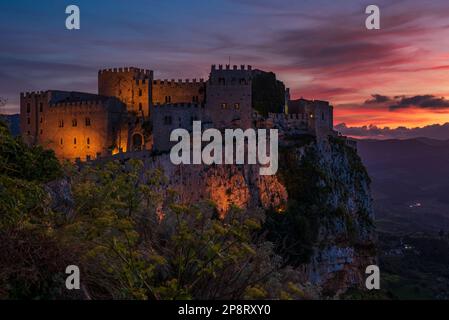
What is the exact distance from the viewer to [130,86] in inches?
3285

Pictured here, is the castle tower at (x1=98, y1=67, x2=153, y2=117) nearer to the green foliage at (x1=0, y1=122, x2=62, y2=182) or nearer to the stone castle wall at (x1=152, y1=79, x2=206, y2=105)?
the stone castle wall at (x1=152, y1=79, x2=206, y2=105)

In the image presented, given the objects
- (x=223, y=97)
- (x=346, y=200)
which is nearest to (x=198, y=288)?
(x=223, y=97)

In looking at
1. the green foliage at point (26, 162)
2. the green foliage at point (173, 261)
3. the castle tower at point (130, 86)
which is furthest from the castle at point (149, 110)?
the green foliage at point (173, 261)

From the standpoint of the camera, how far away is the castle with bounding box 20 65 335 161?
75.5 m

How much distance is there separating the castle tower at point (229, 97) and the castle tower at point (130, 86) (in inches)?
356

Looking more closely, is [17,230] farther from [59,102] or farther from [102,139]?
[59,102]

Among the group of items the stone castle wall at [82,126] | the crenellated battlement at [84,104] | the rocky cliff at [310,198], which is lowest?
the rocky cliff at [310,198]

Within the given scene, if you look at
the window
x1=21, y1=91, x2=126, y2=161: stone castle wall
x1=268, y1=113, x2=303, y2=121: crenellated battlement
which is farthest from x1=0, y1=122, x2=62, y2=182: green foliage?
x1=268, y1=113, x2=303, y2=121: crenellated battlement

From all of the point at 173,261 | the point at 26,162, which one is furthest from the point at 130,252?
the point at 26,162

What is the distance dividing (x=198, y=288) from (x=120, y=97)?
71.6 meters

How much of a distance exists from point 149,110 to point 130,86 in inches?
212

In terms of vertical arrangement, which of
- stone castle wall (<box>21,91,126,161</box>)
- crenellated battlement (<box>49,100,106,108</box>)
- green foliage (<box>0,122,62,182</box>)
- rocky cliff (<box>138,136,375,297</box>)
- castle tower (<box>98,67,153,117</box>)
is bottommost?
rocky cliff (<box>138,136,375,297</box>)

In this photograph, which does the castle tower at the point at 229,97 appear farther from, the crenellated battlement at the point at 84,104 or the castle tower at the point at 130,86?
the crenellated battlement at the point at 84,104

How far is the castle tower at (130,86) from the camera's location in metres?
81.4
